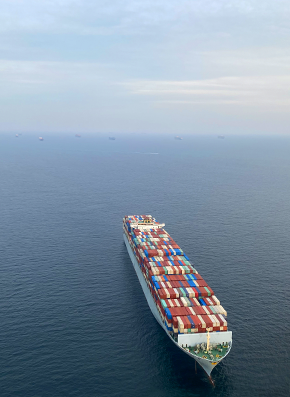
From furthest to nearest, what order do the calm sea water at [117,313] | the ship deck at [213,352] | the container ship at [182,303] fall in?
the container ship at [182,303]
the ship deck at [213,352]
the calm sea water at [117,313]

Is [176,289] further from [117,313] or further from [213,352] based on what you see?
[213,352]

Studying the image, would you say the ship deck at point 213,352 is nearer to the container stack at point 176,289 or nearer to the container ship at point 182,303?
the container ship at point 182,303

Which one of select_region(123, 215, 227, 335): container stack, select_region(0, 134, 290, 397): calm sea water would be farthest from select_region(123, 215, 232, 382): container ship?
select_region(0, 134, 290, 397): calm sea water

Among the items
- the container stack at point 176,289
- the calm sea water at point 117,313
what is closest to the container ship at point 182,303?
the container stack at point 176,289

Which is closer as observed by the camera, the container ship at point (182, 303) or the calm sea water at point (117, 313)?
the calm sea water at point (117, 313)

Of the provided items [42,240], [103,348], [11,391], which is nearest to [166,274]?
[103,348]

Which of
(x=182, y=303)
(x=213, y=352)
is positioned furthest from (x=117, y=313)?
(x=213, y=352)

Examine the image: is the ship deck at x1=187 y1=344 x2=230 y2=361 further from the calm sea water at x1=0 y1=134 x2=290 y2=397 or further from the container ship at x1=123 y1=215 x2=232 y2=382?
the calm sea water at x1=0 y1=134 x2=290 y2=397

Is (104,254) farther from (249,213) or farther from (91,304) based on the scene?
(249,213)

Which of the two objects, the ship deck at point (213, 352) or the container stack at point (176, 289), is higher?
the container stack at point (176, 289)
